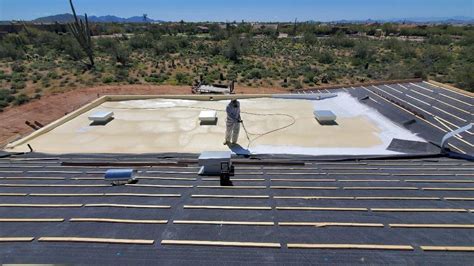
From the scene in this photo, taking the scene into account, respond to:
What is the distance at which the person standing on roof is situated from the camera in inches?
460

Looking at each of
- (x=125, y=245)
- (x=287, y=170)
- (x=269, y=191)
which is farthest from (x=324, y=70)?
(x=125, y=245)

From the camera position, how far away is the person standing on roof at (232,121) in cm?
1170

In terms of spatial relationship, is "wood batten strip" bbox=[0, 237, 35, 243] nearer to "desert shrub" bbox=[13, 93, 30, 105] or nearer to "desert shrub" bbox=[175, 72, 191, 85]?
"desert shrub" bbox=[13, 93, 30, 105]

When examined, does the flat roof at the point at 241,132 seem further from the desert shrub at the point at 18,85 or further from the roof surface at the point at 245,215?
the desert shrub at the point at 18,85

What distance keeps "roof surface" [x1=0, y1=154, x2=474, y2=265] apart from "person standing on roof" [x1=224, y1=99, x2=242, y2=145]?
2625mm

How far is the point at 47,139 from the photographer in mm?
13820

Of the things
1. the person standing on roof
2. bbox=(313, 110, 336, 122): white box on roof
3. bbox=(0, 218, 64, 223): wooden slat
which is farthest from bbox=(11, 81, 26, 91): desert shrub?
bbox=(0, 218, 64, 223): wooden slat

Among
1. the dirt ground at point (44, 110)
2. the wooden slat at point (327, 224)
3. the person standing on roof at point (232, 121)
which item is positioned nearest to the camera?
the wooden slat at point (327, 224)

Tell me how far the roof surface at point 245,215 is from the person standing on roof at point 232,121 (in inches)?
103

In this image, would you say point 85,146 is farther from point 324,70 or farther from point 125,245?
point 324,70

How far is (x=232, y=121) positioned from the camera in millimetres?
11922

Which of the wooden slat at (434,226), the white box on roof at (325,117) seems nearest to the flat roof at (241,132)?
the white box on roof at (325,117)

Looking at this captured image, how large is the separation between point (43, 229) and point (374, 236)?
18.6ft

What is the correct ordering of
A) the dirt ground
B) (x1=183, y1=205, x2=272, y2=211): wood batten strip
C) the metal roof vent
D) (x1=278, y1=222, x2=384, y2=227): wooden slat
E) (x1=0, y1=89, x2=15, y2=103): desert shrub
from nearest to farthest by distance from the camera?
(x1=278, y1=222, x2=384, y2=227): wooden slat → (x1=183, y1=205, x2=272, y2=211): wood batten strip → the metal roof vent → the dirt ground → (x1=0, y1=89, x2=15, y2=103): desert shrub
